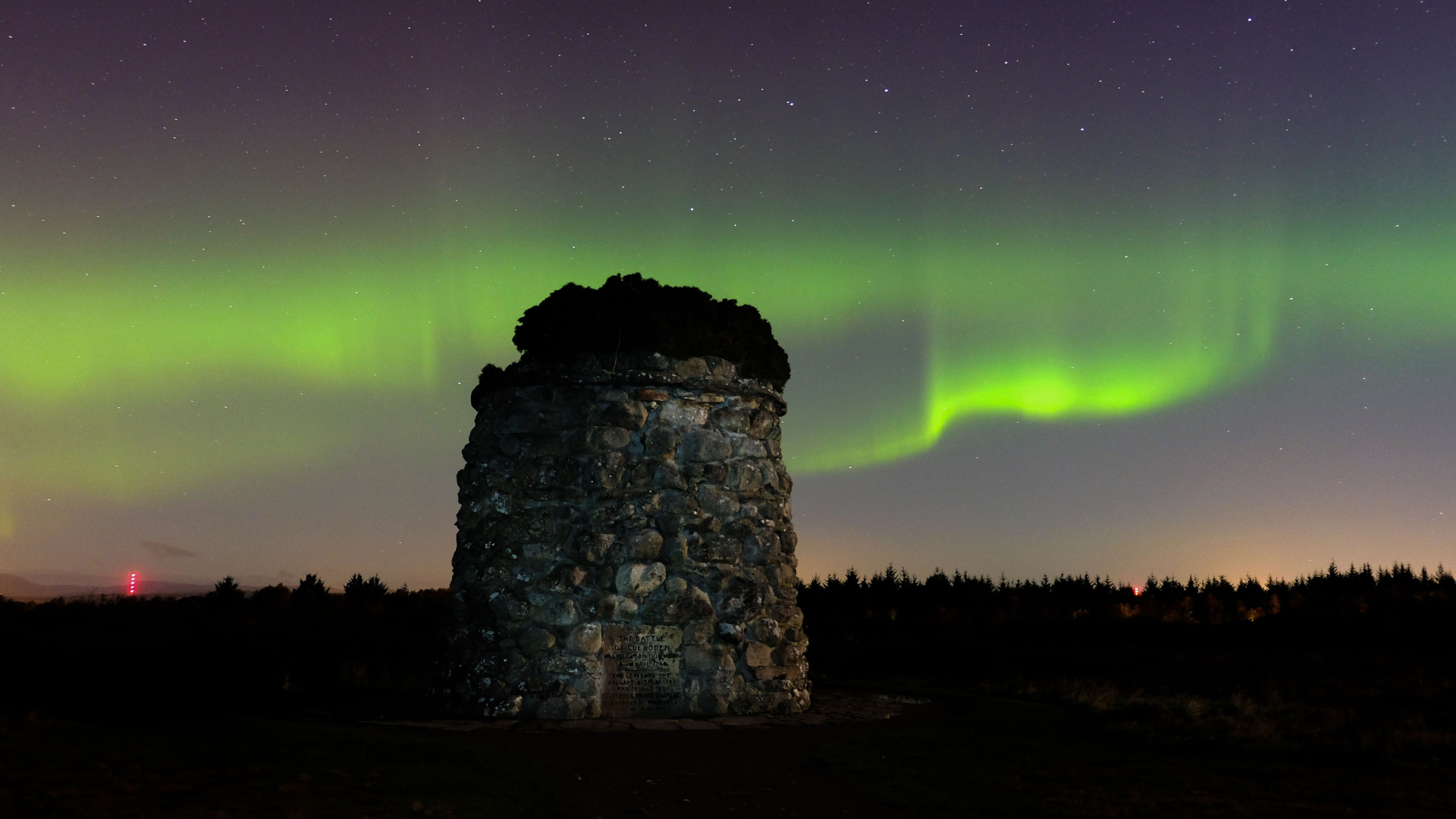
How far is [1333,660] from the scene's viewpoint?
18.4 metres

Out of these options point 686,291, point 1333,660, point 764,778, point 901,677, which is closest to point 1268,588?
point 1333,660

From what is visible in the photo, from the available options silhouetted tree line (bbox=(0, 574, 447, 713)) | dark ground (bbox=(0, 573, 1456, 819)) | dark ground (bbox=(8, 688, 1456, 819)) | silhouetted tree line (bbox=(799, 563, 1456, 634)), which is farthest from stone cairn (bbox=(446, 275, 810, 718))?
silhouetted tree line (bbox=(799, 563, 1456, 634))

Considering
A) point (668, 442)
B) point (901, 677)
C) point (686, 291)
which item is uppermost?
point (686, 291)

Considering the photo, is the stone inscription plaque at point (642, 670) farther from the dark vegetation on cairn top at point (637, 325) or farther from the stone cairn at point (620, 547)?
the dark vegetation on cairn top at point (637, 325)

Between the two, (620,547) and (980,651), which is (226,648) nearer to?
(620,547)

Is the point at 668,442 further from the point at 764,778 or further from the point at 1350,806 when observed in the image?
the point at 1350,806

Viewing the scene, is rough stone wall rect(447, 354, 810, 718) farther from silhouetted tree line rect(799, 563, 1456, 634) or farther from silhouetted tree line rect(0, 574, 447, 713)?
silhouetted tree line rect(799, 563, 1456, 634)

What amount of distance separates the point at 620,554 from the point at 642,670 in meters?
1.22

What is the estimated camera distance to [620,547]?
1089cm

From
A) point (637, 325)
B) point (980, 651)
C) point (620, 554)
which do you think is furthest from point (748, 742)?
point (980, 651)

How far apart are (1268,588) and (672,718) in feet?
81.3

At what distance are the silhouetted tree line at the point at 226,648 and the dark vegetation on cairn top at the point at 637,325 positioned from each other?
Result: 11.7ft

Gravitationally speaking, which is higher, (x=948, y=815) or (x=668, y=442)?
(x=668, y=442)

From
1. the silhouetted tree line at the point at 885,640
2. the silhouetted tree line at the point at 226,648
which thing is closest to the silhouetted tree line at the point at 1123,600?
the silhouetted tree line at the point at 885,640
